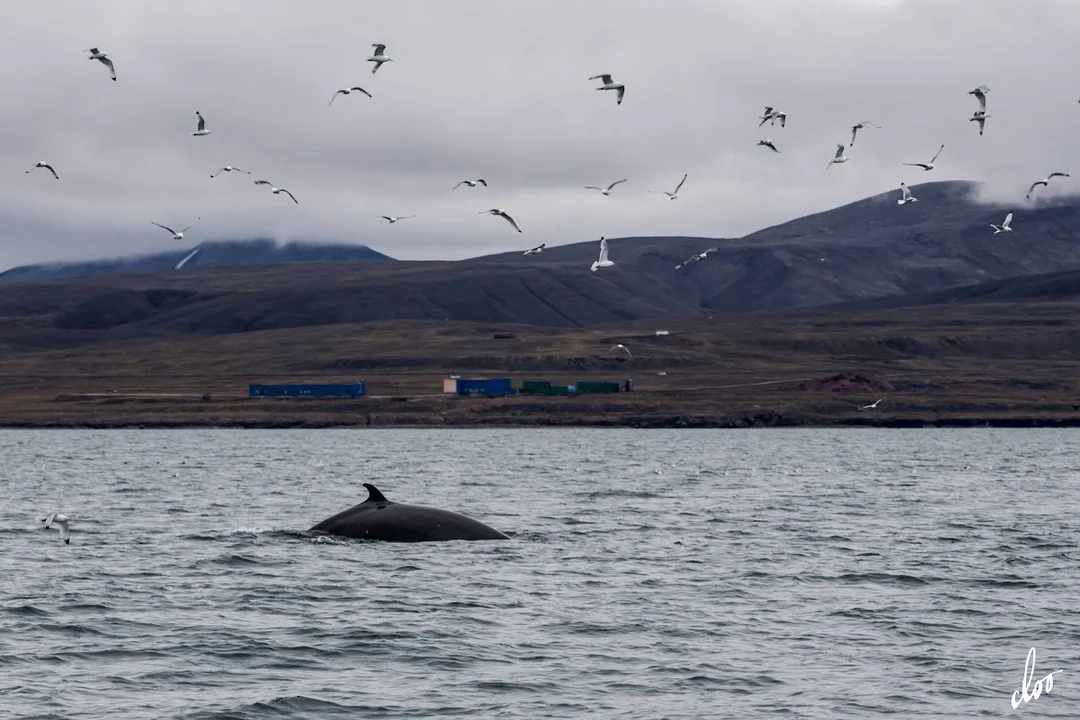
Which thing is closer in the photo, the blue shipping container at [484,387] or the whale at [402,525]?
the whale at [402,525]

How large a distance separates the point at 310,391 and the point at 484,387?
2218 cm

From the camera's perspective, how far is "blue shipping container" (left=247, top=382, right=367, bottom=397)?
195 metres

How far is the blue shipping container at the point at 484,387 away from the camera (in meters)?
193

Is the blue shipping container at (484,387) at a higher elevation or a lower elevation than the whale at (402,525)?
higher

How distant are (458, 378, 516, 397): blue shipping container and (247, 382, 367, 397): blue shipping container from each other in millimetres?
12653
